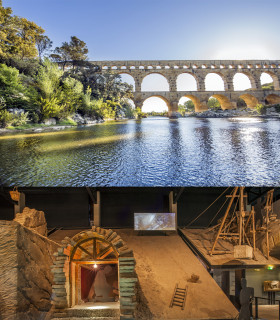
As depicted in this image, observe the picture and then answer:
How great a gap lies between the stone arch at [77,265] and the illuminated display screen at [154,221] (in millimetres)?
5289

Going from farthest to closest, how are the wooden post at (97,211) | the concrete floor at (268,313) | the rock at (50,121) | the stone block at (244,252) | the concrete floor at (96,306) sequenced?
the wooden post at (97,211) → the stone block at (244,252) → the concrete floor at (268,313) → the concrete floor at (96,306) → the rock at (50,121)

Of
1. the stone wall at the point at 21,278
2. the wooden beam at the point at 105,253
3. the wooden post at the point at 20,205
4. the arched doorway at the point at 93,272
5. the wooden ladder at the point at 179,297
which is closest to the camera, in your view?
the stone wall at the point at 21,278

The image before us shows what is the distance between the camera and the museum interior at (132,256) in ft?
17.8

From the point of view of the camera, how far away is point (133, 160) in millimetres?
4750

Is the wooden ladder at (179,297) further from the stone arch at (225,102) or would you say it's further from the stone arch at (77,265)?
the stone arch at (225,102)

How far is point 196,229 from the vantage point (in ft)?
39.0

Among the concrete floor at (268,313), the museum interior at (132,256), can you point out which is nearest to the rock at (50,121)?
the museum interior at (132,256)

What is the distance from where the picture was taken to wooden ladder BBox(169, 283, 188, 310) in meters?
6.19

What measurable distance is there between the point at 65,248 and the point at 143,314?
9.56 ft

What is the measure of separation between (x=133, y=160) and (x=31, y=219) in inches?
258

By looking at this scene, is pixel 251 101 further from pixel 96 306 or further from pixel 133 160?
pixel 96 306

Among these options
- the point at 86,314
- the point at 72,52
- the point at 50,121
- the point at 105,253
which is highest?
the point at 72,52

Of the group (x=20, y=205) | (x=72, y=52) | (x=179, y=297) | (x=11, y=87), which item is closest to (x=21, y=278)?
(x=20, y=205)

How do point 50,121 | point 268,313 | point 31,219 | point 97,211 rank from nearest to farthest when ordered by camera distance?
point 50,121 < point 268,313 < point 31,219 < point 97,211
